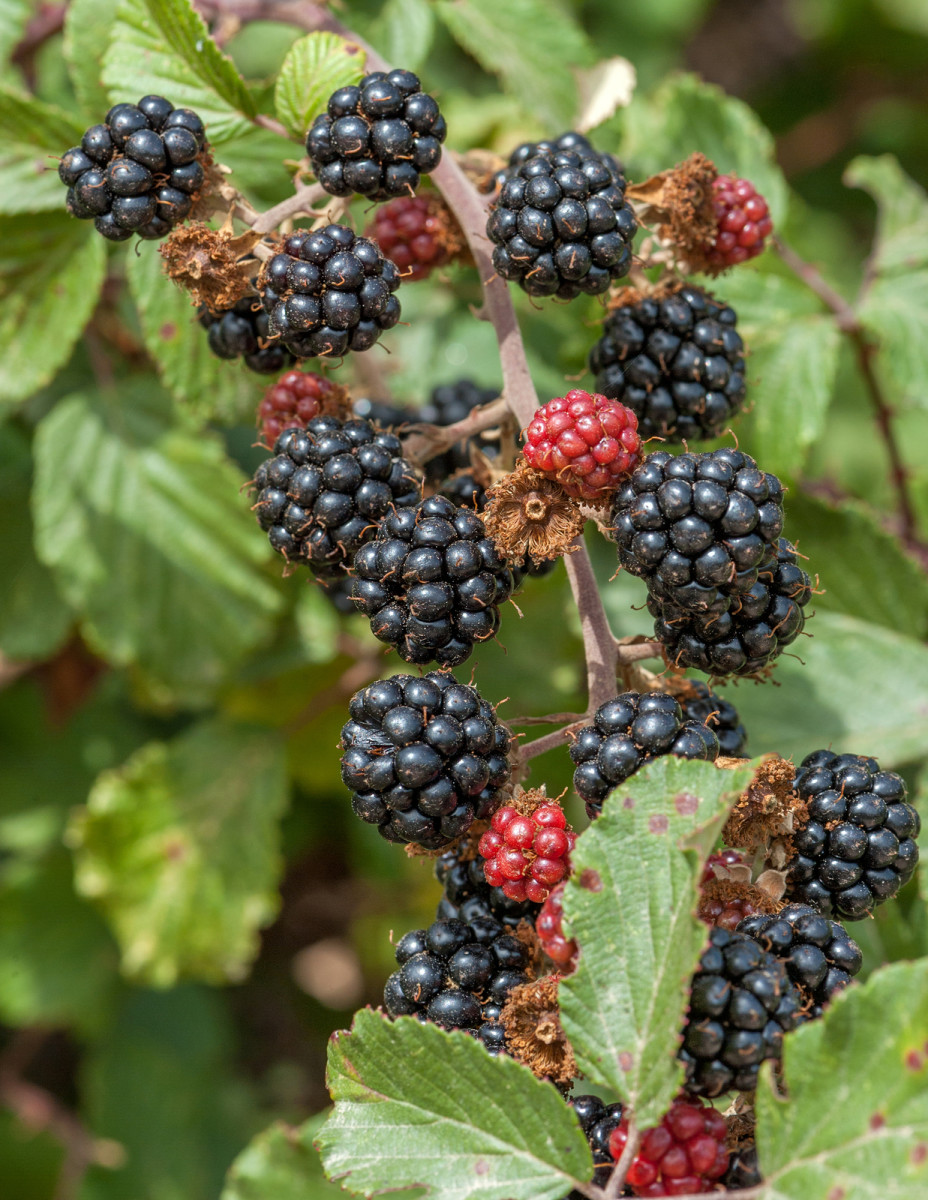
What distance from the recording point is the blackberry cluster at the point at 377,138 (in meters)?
1.92

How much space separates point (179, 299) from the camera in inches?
103

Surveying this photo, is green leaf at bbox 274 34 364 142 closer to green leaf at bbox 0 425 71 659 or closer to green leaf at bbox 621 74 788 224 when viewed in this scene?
green leaf at bbox 621 74 788 224

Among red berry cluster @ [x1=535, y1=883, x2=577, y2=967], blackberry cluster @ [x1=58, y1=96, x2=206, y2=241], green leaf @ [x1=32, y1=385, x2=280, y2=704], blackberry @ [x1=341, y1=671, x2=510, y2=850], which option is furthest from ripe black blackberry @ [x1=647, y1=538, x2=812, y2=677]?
green leaf @ [x1=32, y1=385, x2=280, y2=704]

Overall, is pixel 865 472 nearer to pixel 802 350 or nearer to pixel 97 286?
pixel 802 350

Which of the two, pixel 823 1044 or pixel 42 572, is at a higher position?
pixel 823 1044

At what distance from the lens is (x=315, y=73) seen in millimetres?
2113

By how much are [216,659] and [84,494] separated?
23.9 inches

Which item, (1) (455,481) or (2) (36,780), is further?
(2) (36,780)

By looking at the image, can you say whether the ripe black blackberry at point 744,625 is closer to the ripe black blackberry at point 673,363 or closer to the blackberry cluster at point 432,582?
the blackberry cluster at point 432,582

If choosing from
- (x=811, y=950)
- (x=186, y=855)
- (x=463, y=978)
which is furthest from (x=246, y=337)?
(x=186, y=855)

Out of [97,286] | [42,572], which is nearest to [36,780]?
[42,572]

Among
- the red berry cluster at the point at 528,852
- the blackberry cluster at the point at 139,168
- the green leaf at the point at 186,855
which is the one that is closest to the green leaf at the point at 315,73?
the blackberry cluster at the point at 139,168

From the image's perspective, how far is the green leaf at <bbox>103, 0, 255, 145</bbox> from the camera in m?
2.21

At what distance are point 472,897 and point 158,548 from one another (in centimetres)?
171
